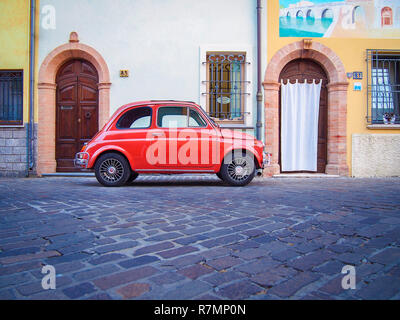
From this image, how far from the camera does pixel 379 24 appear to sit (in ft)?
31.1

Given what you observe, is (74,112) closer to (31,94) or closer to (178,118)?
(31,94)

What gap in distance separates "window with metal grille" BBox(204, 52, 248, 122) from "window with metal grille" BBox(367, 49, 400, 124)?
3719 mm

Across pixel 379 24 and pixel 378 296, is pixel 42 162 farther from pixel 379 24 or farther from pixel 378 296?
pixel 379 24

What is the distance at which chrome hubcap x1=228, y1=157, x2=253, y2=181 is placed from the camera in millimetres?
6789

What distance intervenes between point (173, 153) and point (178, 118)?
0.80 m

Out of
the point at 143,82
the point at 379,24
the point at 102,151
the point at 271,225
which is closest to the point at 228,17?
the point at 143,82

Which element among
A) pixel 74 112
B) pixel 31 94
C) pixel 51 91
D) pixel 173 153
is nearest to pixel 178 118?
pixel 173 153

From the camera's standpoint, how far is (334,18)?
9.46 m

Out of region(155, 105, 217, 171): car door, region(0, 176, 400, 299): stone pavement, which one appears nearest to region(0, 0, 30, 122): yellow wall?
region(155, 105, 217, 171): car door

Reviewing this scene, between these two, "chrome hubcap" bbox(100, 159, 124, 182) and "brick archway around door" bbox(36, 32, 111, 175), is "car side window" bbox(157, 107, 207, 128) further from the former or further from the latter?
"brick archway around door" bbox(36, 32, 111, 175)

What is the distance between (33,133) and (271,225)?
870cm

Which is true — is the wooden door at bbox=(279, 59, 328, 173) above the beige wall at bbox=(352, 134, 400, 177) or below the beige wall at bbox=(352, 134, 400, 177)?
above

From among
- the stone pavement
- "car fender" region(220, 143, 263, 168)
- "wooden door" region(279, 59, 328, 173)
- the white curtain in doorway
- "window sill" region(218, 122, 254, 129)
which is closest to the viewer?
the stone pavement

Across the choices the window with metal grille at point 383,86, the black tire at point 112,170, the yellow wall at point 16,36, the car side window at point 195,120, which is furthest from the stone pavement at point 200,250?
the yellow wall at point 16,36
